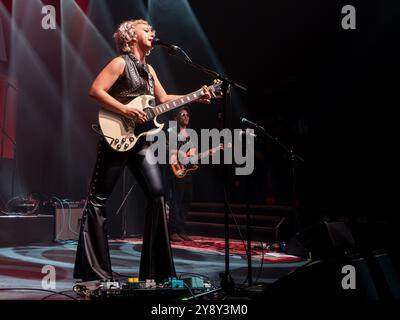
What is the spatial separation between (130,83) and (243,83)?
19.1 ft

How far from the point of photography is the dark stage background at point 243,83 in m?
5.94

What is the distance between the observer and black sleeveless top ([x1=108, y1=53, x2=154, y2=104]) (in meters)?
2.99

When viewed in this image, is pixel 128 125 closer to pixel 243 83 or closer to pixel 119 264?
pixel 119 264

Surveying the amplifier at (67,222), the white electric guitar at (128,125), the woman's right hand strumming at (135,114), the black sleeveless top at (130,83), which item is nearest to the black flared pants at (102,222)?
the white electric guitar at (128,125)

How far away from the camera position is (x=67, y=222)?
648 cm

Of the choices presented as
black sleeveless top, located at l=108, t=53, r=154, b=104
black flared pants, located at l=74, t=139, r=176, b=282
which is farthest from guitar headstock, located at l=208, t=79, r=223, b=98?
black flared pants, located at l=74, t=139, r=176, b=282

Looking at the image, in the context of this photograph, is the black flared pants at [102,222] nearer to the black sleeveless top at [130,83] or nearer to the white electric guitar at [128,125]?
the white electric guitar at [128,125]

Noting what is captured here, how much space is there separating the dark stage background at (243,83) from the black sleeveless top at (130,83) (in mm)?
3760

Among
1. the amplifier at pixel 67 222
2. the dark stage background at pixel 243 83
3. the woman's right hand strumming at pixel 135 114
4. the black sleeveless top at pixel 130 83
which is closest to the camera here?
the woman's right hand strumming at pixel 135 114

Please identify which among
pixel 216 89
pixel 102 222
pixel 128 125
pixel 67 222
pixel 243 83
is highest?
pixel 243 83

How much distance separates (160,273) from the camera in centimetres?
290

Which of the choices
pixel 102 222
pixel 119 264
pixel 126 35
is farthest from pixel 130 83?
pixel 119 264
